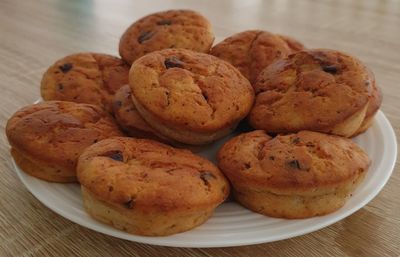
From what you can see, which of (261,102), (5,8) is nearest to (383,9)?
(261,102)

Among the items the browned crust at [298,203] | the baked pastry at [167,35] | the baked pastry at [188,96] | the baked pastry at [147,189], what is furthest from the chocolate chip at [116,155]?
the baked pastry at [167,35]

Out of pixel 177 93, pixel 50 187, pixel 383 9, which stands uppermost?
pixel 177 93

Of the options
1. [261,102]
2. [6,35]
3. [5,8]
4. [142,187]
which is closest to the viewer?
[142,187]

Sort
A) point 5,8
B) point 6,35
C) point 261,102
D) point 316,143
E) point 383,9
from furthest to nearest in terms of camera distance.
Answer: point 383,9 < point 5,8 < point 6,35 < point 261,102 < point 316,143

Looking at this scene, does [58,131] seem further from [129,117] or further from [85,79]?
[85,79]

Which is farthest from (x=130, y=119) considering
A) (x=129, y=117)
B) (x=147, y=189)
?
(x=147, y=189)

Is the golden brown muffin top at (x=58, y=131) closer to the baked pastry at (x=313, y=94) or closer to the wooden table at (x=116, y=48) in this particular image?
the wooden table at (x=116, y=48)

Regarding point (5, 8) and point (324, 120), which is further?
point (5, 8)

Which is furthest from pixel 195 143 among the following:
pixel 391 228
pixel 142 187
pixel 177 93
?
pixel 391 228

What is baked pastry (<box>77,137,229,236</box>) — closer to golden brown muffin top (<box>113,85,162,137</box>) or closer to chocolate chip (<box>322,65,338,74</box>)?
golden brown muffin top (<box>113,85,162,137</box>)

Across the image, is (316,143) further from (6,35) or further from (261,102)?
(6,35)

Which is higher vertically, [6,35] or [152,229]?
[152,229]
